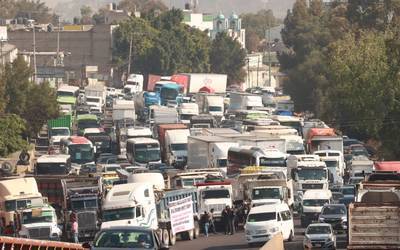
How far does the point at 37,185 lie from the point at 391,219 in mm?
25414

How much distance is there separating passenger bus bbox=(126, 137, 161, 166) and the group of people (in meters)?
25.3

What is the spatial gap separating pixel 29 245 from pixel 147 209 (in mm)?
23396

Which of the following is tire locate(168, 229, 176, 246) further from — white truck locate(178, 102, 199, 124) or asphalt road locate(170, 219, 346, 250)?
white truck locate(178, 102, 199, 124)

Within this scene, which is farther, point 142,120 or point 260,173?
point 142,120

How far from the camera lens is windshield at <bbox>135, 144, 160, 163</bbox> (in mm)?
81188

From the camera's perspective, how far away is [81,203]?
53.4 metres

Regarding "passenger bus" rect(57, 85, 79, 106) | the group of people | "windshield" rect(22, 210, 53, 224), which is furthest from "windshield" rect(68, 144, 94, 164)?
"passenger bus" rect(57, 85, 79, 106)

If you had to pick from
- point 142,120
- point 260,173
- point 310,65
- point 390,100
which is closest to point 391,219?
point 260,173

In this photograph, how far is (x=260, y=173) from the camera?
59.3 m

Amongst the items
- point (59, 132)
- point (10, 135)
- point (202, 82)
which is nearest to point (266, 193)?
point (10, 135)

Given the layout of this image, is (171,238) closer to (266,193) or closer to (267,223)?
(267,223)

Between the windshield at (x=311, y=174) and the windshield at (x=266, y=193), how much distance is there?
650 cm

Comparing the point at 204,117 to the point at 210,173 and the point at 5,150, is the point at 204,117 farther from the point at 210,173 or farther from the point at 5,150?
the point at 210,173

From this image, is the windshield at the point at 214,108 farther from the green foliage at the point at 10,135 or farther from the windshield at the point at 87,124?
the green foliage at the point at 10,135
